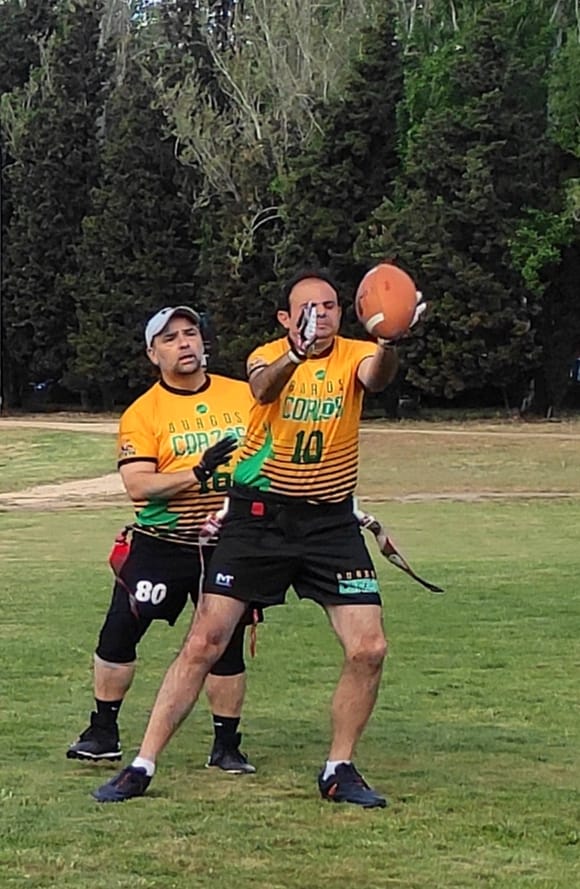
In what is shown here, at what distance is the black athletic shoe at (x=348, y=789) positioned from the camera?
5879mm

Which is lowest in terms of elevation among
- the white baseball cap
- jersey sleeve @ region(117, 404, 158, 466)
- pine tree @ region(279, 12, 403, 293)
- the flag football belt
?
the flag football belt

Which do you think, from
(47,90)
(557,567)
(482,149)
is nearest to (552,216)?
(482,149)

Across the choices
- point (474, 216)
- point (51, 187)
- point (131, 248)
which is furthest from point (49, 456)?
point (51, 187)

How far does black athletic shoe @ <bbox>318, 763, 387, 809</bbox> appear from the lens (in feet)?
19.3

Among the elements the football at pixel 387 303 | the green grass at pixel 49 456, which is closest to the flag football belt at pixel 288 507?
the football at pixel 387 303

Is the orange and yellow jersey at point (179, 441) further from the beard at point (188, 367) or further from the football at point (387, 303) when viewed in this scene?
the football at point (387, 303)

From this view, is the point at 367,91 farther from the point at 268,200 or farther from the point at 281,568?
the point at 281,568

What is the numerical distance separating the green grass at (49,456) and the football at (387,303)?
96.3ft

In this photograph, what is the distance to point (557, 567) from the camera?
1638 cm

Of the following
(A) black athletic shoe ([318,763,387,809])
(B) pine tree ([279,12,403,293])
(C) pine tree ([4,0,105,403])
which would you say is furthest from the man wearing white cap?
(C) pine tree ([4,0,105,403])

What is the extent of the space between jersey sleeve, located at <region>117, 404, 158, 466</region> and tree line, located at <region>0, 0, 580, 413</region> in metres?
36.3

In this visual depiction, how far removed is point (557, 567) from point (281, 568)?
34.7ft

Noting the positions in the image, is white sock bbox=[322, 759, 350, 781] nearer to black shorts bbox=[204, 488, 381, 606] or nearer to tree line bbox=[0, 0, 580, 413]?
black shorts bbox=[204, 488, 381, 606]

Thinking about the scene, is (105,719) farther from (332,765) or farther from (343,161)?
(343,161)
